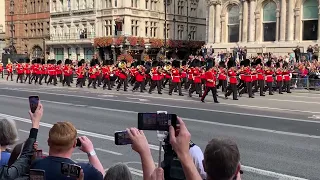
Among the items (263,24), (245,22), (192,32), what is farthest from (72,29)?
(263,24)

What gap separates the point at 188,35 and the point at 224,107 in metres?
51.1

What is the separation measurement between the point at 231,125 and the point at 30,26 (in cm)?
6582

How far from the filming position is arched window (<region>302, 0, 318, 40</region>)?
38.8 meters

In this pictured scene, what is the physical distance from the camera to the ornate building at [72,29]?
209 feet

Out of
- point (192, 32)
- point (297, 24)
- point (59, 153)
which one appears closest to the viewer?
point (59, 153)

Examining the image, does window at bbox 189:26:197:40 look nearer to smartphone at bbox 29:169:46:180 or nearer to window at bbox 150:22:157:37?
window at bbox 150:22:157:37

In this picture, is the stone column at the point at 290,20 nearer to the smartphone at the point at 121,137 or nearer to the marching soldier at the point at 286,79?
the marching soldier at the point at 286,79

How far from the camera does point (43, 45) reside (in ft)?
235

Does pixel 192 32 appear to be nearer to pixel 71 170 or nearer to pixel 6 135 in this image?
pixel 6 135

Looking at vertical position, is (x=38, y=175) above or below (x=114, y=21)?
below

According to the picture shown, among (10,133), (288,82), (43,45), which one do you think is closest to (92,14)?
(43,45)

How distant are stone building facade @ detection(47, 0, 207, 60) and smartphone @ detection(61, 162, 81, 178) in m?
55.3

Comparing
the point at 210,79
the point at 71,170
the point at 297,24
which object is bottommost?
the point at 71,170

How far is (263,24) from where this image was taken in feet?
139
